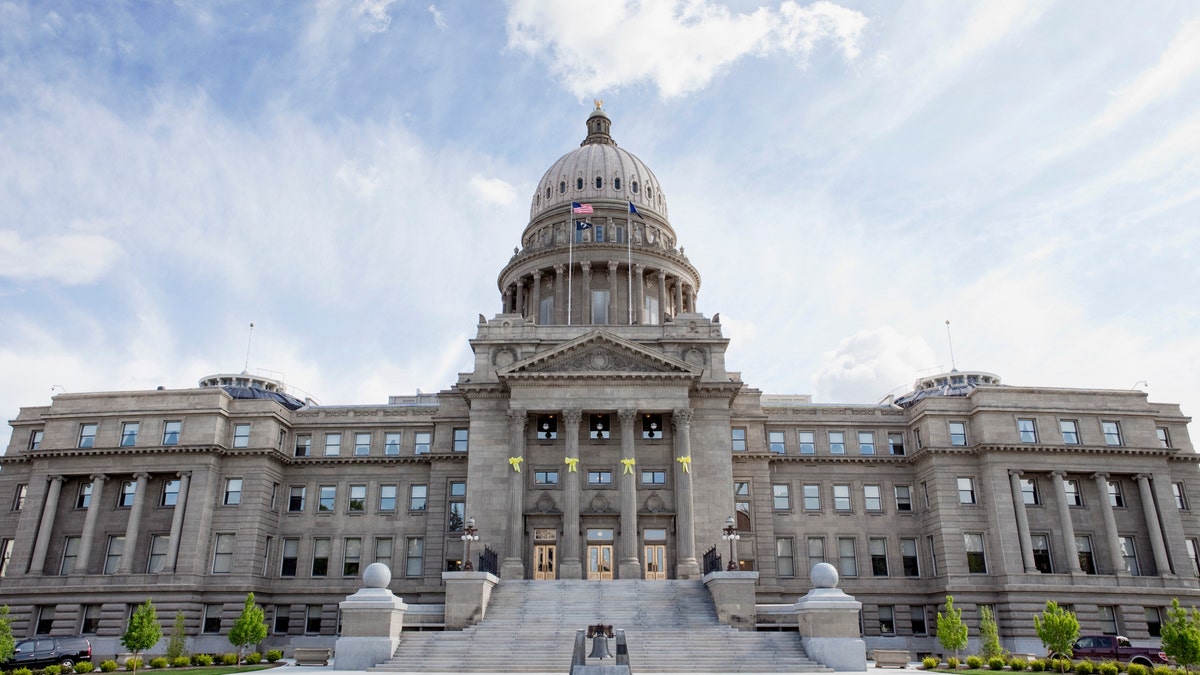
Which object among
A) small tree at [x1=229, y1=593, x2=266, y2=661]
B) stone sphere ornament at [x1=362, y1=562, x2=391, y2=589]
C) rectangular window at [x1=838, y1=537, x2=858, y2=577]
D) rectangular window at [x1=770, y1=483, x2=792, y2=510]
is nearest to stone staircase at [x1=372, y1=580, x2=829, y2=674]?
stone sphere ornament at [x1=362, y1=562, x2=391, y2=589]

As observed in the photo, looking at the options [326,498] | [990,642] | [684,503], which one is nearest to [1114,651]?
[990,642]

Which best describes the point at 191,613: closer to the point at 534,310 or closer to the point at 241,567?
the point at 241,567

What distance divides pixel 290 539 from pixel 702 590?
31.1 m

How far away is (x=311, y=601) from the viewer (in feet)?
191

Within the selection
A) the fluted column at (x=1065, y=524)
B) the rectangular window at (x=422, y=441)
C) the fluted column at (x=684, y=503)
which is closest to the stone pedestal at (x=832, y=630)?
the fluted column at (x=684, y=503)

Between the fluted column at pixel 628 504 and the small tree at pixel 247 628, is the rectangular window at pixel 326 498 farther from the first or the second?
the fluted column at pixel 628 504

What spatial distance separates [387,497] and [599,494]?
668 inches

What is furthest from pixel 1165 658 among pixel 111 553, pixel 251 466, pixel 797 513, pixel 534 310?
pixel 111 553

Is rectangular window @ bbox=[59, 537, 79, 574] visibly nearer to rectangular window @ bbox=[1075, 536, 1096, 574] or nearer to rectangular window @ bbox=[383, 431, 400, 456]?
rectangular window @ bbox=[383, 431, 400, 456]

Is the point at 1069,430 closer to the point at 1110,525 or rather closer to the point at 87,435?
the point at 1110,525

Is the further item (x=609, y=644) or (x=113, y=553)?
(x=113, y=553)

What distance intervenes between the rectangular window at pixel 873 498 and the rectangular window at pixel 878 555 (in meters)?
2.10

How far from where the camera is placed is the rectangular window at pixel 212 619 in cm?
5472

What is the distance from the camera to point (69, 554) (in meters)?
57.5
